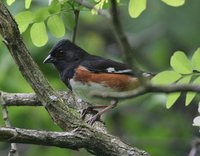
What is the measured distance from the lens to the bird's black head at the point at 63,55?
5297mm

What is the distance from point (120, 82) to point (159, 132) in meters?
3.15

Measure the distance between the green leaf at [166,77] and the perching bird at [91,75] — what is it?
1.10m

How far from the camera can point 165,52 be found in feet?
27.7

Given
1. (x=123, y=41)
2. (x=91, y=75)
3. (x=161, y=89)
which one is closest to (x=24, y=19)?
(x=91, y=75)

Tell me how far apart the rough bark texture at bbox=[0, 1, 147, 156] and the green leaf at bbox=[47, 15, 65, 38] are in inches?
16.4

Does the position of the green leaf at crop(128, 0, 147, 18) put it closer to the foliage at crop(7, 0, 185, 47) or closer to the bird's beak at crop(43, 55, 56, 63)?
the foliage at crop(7, 0, 185, 47)

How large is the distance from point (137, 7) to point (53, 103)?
83 cm

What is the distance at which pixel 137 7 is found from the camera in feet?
11.0

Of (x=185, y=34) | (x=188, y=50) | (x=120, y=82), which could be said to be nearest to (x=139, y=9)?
(x=120, y=82)

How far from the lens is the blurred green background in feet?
22.3

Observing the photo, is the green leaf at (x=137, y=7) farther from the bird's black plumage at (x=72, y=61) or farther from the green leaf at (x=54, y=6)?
the bird's black plumage at (x=72, y=61)

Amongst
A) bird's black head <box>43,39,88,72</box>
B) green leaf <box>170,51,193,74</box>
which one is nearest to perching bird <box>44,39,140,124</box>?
bird's black head <box>43,39,88,72</box>

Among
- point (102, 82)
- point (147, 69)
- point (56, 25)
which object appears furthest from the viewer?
point (147, 69)

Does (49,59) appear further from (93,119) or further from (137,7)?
(137,7)
